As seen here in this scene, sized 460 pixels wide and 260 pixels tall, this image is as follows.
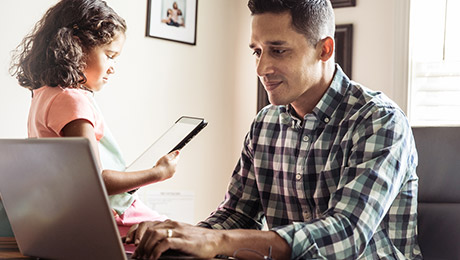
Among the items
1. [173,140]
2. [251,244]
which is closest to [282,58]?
[173,140]

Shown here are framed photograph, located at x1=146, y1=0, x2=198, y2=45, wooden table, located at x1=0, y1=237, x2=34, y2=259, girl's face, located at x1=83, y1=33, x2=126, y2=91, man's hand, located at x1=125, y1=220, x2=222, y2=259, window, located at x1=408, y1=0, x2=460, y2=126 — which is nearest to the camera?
man's hand, located at x1=125, y1=220, x2=222, y2=259

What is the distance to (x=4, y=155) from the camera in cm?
100

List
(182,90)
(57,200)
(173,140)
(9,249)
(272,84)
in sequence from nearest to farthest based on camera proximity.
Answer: (57,200) < (9,249) < (272,84) < (173,140) < (182,90)

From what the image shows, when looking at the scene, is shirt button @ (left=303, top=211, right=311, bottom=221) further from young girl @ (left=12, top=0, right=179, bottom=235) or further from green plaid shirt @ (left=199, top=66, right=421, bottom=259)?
young girl @ (left=12, top=0, right=179, bottom=235)

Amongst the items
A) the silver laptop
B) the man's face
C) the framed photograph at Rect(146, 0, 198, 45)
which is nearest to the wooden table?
the silver laptop

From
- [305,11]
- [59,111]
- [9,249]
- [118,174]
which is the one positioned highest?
[305,11]

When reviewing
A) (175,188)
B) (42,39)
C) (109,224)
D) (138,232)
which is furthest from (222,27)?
(109,224)

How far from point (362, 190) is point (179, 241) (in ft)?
1.31

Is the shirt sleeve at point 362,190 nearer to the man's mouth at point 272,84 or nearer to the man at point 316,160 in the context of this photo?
the man at point 316,160

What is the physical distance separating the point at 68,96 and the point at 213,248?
29.3 inches

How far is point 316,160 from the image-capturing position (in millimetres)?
1437

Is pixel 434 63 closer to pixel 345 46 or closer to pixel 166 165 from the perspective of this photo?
pixel 345 46

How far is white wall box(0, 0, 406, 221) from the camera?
2479mm

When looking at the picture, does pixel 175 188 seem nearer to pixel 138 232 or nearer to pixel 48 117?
pixel 48 117
